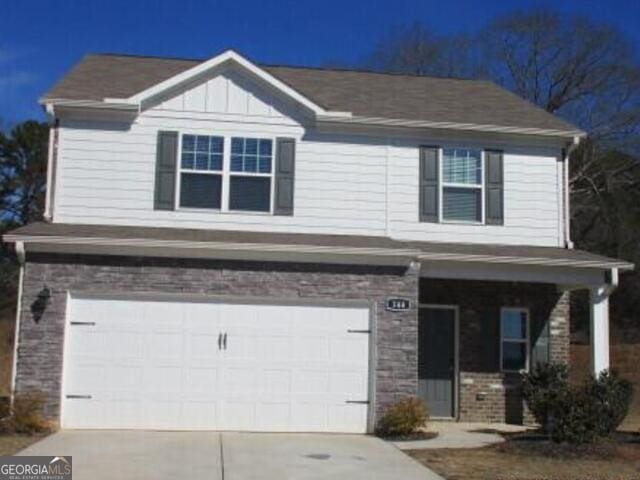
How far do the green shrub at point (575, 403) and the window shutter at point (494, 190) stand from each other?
3.49 meters

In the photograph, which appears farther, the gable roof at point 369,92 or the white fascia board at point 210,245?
the gable roof at point 369,92

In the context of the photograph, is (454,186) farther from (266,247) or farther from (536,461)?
(536,461)

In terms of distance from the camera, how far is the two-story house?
46.2 ft

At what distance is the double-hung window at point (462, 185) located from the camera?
16.8 m

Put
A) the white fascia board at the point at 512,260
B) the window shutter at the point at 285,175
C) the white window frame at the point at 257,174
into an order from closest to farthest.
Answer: the white fascia board at the point at 512,260
the white window frame at the point at 257,174
the window shutter at the point at 285,175

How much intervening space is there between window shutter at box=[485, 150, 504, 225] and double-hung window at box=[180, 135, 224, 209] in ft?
16.4

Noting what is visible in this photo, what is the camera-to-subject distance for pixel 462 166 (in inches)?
671

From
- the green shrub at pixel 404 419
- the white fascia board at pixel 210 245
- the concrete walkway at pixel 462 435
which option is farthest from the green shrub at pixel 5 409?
the concrete walkway at pixel 462 435

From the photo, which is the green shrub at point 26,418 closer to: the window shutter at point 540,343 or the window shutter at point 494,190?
the window shutter at point 494,190

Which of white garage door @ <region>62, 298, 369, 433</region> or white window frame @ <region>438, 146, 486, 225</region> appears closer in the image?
white garage door @ <region>62, 298, 369, 433</region>

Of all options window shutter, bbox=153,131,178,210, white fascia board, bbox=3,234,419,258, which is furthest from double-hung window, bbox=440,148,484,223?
window shutter, bbox=153,131,178,210

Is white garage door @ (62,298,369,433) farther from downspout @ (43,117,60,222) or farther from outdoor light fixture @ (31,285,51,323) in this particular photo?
downspout @ (43,117,60,222)

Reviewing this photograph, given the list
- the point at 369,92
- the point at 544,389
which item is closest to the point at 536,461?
the point at 544,389

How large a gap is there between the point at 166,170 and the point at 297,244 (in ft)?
10.0
